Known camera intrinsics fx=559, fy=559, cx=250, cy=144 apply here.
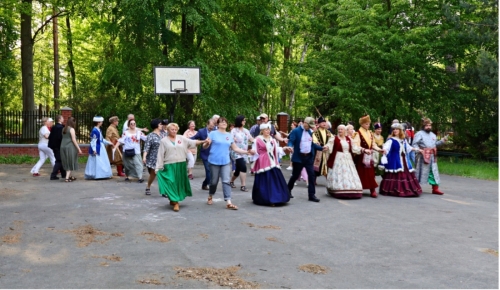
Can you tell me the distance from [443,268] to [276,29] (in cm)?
2191

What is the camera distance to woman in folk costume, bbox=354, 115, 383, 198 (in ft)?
41.3

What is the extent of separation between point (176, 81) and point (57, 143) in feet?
21.2

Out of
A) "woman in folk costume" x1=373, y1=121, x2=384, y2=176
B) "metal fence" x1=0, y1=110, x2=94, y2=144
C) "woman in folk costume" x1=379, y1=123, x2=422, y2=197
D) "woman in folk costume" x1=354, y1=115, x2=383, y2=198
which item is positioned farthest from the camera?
"metal fence" x1=0, y1=110, x2=94, y2=144

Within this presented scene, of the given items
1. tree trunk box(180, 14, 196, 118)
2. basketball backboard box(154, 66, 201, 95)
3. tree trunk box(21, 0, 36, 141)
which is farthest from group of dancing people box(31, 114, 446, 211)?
tree trunk box(21, 0, 36, 141)

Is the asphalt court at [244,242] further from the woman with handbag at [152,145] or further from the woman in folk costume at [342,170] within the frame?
the woman with handbag at [152,145]

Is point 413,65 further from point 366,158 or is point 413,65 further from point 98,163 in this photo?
point 98,163

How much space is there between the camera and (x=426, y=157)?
13125 mm

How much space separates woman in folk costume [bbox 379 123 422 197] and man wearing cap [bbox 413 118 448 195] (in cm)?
42

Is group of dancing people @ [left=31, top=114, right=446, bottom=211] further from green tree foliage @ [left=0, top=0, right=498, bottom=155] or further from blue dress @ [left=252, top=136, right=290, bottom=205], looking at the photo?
green tree foliage @ [left=0, top=0, right=498, bottom=155]

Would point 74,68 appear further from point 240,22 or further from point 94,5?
point 240,22

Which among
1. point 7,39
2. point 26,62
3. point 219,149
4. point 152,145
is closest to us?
point 219,149

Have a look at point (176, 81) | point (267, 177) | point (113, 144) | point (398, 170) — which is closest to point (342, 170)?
point (398, 170)

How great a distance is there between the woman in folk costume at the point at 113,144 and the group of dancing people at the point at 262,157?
3 centimetres

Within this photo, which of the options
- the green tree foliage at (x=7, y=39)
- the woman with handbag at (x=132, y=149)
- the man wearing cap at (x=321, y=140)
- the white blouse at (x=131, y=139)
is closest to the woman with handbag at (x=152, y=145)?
the woman with handbag at (x=132, y=149)
